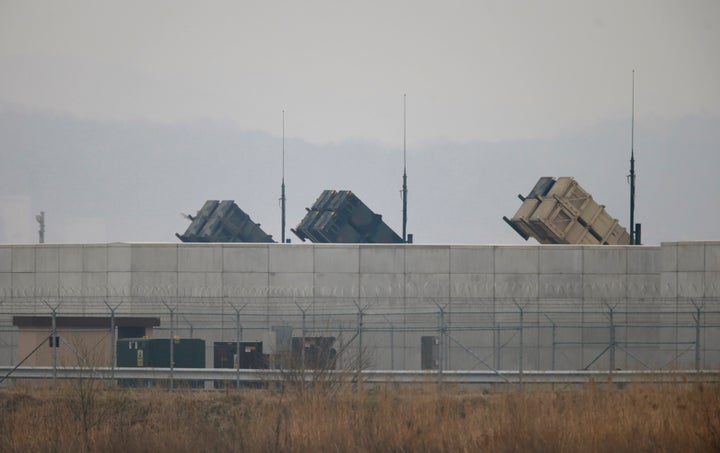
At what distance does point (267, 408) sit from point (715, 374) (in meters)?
11.1

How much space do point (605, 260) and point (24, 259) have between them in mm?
20712

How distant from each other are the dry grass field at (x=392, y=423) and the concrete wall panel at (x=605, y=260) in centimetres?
1543

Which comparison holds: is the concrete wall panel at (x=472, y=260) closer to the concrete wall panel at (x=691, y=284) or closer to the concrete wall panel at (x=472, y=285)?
the concrete wall panel at (x=472, y=285)

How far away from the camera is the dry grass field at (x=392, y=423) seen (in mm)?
24109

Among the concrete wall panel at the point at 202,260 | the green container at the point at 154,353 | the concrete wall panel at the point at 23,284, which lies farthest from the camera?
the concrete wall panel at the point at 23,284

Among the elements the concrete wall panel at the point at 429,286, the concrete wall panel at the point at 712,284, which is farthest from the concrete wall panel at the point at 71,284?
the concrete wall panel at the point at 712,284

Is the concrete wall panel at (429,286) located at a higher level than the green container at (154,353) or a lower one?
higher

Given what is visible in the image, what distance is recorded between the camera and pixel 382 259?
4362 centimetres

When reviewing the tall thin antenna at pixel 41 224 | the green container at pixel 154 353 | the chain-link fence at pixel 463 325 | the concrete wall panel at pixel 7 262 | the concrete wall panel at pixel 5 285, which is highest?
the tall thin antenna at pixel 41 224

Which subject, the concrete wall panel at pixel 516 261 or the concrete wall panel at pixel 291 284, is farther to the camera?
the concrete wall panel at pixel 516 261

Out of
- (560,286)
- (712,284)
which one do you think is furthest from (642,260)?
(560,286)

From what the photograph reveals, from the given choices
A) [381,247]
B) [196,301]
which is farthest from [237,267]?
[381,247]

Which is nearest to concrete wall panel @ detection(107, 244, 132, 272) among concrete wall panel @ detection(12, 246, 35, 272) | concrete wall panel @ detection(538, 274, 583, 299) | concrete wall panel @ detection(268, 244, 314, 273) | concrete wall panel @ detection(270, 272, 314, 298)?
concrete wall panel @ detection(12, 246, 35, 272)

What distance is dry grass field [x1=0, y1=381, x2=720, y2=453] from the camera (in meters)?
24.1
